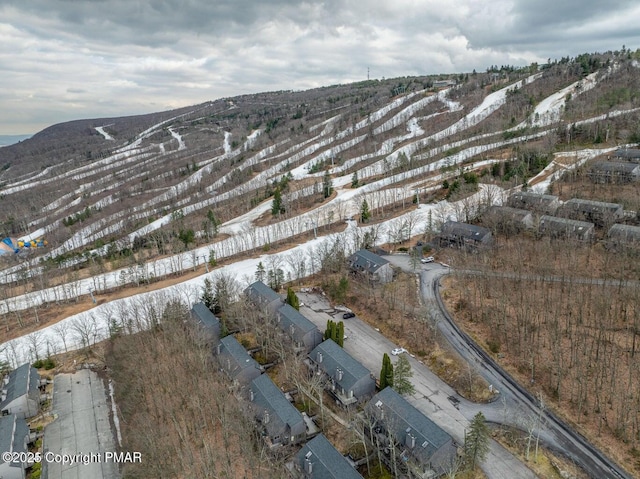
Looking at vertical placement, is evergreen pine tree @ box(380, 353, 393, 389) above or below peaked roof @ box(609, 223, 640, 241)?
below

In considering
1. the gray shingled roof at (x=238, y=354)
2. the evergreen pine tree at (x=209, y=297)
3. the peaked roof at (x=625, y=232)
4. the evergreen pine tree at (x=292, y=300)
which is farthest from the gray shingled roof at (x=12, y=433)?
the peaked roof at (x=625, y=232)

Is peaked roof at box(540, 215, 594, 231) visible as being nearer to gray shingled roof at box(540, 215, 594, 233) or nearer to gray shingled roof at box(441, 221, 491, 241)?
gray shingled roof at box(540, 215, 594, 233)

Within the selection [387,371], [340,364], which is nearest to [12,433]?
[340,364]

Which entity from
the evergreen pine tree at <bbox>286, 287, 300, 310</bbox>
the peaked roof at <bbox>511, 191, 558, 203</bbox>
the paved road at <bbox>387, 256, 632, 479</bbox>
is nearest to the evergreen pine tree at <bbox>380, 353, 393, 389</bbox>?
the paved road at <bbox>387, 256, 632, 479</bbox>

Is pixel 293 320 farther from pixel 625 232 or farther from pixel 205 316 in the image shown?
pixel 625 232

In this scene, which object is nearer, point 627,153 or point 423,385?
point 423,385

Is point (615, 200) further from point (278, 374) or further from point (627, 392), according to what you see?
point (278, 374)
